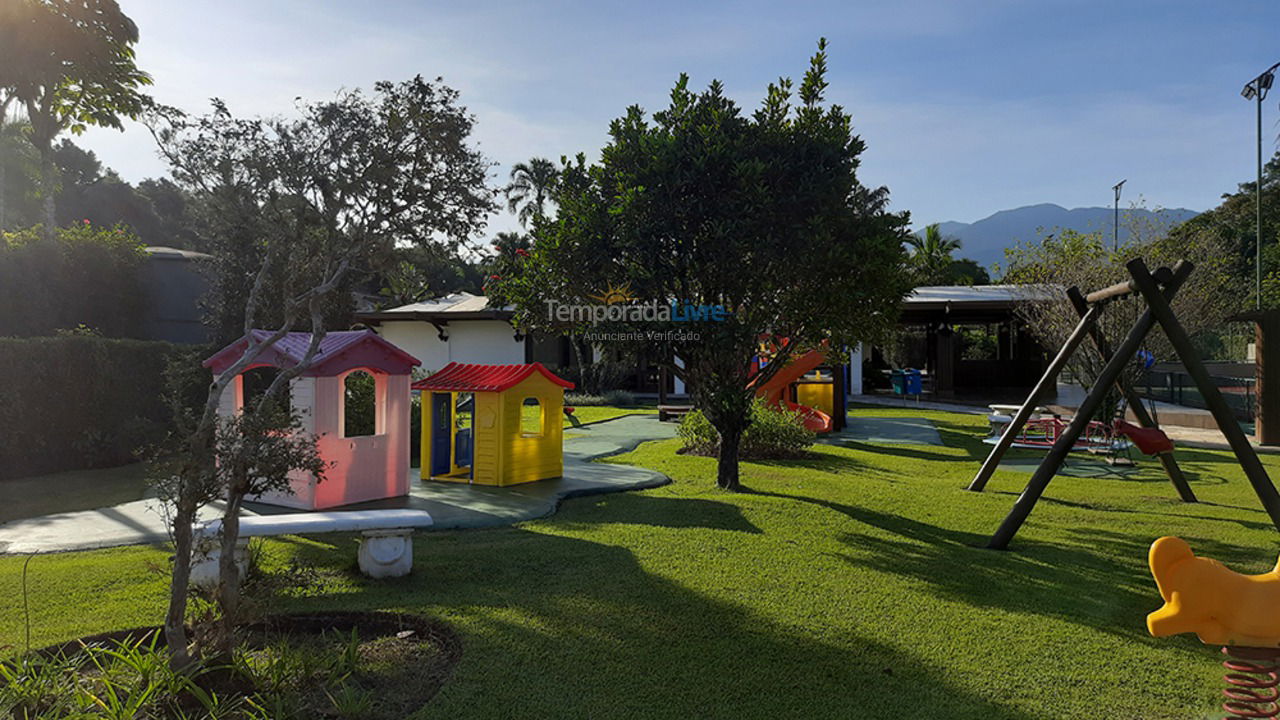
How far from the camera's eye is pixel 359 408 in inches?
495

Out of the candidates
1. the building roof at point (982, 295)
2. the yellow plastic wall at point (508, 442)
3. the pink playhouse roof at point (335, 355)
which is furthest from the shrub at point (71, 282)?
the building roof at point (982, 295)

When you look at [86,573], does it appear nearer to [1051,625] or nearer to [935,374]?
[1051,625]

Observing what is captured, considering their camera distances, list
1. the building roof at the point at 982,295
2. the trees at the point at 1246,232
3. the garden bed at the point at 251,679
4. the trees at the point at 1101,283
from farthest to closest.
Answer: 1. the trees at the point at 1246,232
2. the building roof at the point at 982,295
3. the trees at the point at 1101,283
4. the garden bed at the point at 251,679

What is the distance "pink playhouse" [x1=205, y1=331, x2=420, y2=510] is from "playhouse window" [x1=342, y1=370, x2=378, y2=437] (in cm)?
270

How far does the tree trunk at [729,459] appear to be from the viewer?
9.99 m

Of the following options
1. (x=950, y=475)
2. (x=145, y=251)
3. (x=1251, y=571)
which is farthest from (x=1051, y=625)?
(x=145, y=251)

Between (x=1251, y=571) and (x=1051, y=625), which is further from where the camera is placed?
(x=1251, y=571)

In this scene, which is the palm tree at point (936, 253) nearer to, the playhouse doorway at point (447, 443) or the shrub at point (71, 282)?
the playhouse doorway at point (447, 443)

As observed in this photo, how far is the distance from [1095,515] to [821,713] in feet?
21.0

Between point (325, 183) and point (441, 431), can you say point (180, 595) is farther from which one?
point (441, 431)

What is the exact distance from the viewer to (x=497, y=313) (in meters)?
26.1

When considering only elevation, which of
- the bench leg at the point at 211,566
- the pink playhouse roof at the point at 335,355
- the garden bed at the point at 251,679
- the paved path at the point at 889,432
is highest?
the pink playhouse roof at the point at 335,355

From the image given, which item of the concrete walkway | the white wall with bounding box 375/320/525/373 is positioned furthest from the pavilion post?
the white wall with bounding box 375/320/525/373

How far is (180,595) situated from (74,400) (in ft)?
33.8
